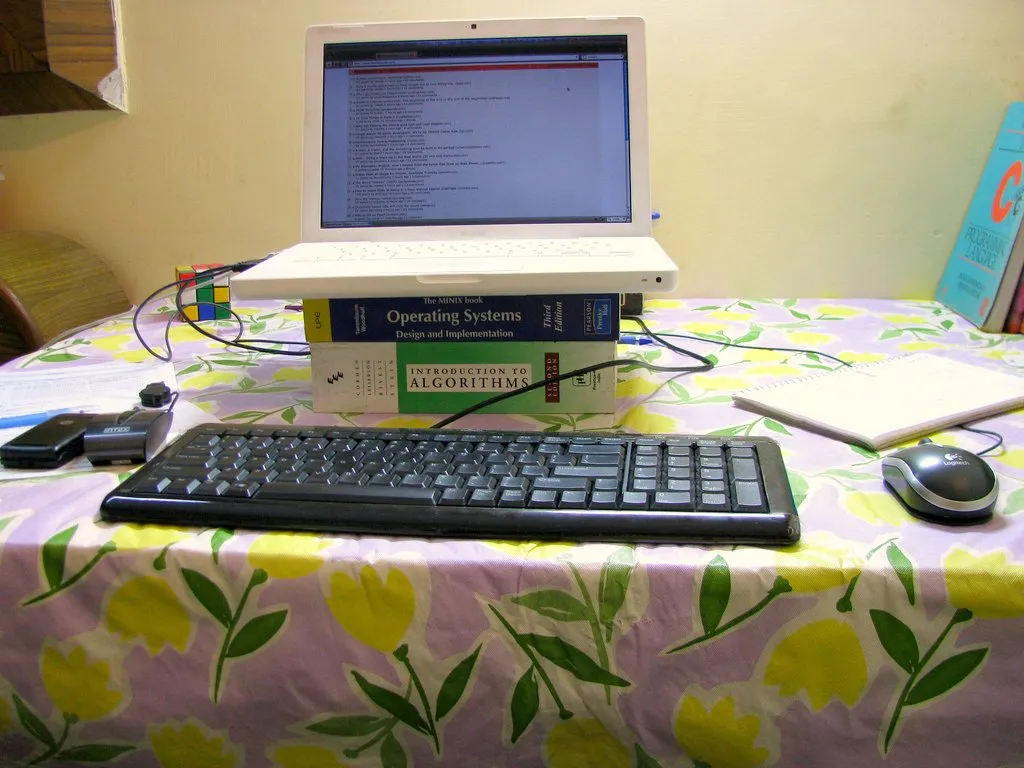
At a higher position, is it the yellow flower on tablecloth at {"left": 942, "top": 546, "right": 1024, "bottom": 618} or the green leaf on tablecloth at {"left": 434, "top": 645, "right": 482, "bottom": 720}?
the yellow flower on tablecloth at {"left": 942, "top": 546, "right": 1024, "bottom": 618}

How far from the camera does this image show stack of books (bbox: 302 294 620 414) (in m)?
0.78

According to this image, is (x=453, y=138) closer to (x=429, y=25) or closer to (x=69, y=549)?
(x=429, y=25)

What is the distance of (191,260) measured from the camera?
1364mm

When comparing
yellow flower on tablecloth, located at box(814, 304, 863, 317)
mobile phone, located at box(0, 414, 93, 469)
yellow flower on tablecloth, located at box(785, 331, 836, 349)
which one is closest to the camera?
mobile phone, located at box(0, 414, 93, 469)

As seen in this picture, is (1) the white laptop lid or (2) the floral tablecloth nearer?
(2) the floral tablecloth

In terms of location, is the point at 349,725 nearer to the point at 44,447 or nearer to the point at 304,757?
the point at 304,757

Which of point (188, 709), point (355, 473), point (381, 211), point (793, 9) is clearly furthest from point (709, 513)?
point (793, 9)

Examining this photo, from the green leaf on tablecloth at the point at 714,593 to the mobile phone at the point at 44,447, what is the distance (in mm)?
508

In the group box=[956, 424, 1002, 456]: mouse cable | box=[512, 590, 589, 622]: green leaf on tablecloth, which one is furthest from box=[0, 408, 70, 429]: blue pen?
box=[956, 424, 1002, 456]: mouse cable

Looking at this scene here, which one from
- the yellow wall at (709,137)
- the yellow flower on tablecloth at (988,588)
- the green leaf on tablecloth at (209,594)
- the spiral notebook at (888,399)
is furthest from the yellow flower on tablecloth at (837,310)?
the green leaf on tablecloth at (209,594)

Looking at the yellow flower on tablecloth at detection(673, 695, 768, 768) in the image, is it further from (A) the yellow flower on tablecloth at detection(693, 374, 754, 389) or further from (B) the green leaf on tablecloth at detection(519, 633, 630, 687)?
(A) the yellow flower on tablecloth at detection(693, 374, 754, 389)

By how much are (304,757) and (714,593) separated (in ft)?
0.99

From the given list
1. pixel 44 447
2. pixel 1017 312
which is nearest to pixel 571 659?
pixel 44 447

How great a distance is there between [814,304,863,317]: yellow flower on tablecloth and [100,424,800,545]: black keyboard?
0.61m
